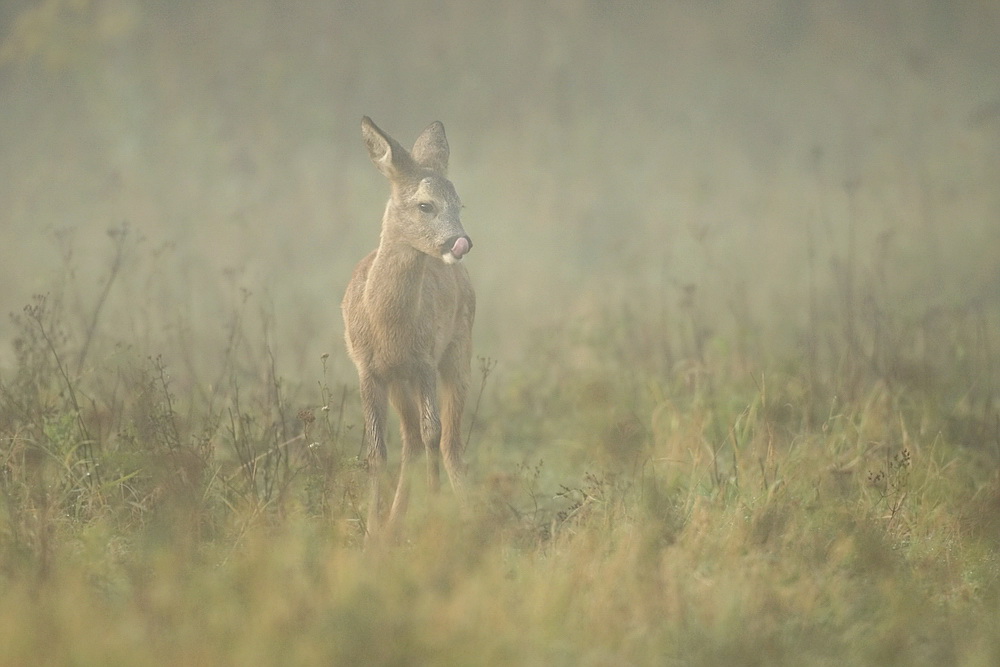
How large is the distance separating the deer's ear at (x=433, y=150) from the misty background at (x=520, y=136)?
274 inches

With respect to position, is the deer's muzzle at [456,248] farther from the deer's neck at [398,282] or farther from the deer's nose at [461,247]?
the deer's neck at [398,282]

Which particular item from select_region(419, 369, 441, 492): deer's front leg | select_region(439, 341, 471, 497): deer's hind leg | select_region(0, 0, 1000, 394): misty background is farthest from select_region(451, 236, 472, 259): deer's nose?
select_region(0, 0, 1000, 394): misty background

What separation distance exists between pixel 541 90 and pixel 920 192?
7.27 metres

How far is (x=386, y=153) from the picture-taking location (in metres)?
6.77

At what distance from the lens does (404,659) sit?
408 centimetres

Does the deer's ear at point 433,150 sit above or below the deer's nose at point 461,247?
above

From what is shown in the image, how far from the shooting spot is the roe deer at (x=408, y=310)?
6.67 metres

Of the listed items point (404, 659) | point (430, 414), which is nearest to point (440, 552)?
point (404, 659)

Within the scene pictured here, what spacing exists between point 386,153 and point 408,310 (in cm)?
82

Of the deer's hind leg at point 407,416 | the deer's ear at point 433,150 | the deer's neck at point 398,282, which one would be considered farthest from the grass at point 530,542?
the deer's ear at point 433,150

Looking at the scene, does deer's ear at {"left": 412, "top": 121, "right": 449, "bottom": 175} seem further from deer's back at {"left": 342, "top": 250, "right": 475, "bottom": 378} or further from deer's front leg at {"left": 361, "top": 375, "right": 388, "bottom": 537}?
deer's front leg at {"left": 361, "top": 375, "right": 388, "bottom": 537}

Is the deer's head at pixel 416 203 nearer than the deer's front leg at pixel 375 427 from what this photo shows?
No

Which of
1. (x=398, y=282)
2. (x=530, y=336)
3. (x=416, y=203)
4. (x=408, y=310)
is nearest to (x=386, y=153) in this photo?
(x=416, y=203)

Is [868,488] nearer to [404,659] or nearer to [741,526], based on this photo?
[741,526]
